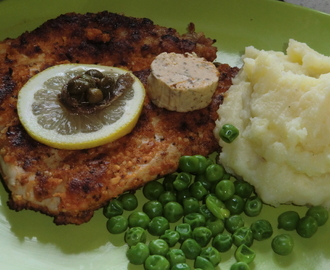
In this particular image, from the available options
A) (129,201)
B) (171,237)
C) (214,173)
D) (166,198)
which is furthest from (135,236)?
(214,173)

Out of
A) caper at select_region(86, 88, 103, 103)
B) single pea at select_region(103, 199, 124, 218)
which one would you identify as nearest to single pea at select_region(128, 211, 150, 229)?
single pea at select_region(103, 199, 124, 218)

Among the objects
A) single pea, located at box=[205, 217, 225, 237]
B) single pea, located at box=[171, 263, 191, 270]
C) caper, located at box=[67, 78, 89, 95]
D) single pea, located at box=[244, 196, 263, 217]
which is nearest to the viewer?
single pea, located at box=[171, 263, 191, 270]

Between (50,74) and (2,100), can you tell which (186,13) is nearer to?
(50,74)

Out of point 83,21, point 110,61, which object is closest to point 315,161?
point 110,61

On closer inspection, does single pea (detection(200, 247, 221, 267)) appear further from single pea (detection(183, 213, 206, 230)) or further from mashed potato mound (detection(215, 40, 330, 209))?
mashed potato mound (detection(215, 40, 330, 209))

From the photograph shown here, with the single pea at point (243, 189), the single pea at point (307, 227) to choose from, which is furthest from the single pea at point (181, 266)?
the single pea at point (307, 227)

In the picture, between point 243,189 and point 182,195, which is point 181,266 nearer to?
point 182,195
